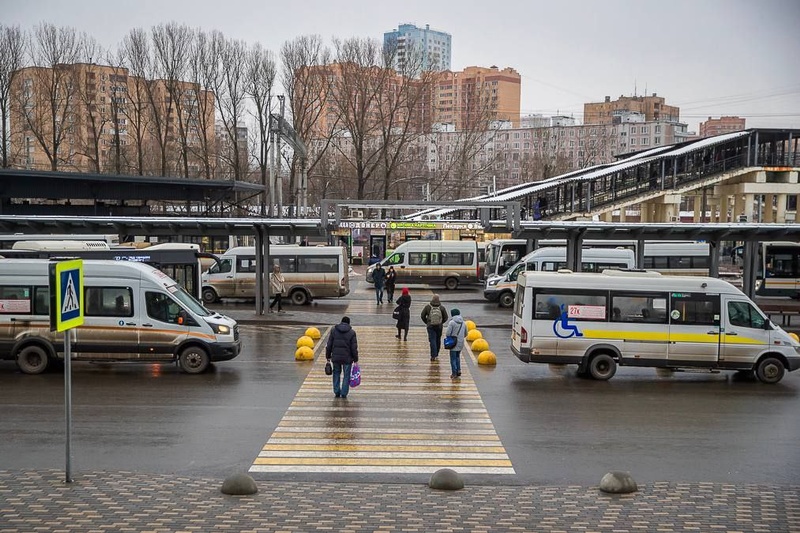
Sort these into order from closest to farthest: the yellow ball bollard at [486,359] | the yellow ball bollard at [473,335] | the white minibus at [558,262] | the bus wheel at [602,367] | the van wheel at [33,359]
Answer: the van wheel at [33,359], the bus wheel at [602,367], the yellow ball bollard at [486,359], the yellow ball bollard at [473,335], the white minibus at [558,262]

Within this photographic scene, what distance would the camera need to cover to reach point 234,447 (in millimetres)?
11406

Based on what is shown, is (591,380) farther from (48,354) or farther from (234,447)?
(48,354)

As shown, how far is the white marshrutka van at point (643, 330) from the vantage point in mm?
17062

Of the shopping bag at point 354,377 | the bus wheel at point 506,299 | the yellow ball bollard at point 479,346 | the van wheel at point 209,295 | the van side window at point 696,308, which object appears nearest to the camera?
the shopping bag at point 354,377

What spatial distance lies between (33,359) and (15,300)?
4.65 ft

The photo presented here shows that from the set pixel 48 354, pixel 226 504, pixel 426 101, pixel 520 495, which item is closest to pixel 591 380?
pixel 520 495

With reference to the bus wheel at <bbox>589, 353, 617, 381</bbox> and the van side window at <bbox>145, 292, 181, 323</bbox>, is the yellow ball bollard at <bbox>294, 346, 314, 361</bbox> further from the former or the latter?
the bus wheel at <bbox>589, 353, 617, 381</bbox>

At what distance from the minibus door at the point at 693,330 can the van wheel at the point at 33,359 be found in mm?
13349

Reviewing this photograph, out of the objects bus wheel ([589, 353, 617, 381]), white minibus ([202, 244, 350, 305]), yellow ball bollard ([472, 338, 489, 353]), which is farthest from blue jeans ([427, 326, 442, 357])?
white minibus ([202, 244, 350, 305])

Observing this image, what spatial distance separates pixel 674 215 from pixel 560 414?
44.4m

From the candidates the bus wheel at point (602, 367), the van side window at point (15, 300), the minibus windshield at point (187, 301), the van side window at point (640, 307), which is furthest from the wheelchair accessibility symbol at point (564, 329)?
the van side window at point (15, 300)

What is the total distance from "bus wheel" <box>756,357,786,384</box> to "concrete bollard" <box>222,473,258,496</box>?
12.7 meters

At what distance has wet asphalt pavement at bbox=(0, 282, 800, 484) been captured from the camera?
35.0 feet

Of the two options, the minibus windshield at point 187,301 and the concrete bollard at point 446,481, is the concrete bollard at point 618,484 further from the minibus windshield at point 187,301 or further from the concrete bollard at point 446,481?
the minibus windshield at point 187,301
